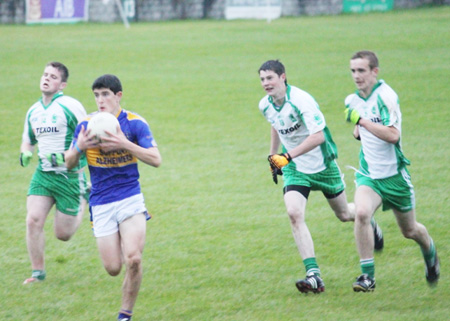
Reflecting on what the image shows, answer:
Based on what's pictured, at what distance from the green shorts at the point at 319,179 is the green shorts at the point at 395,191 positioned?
659mm

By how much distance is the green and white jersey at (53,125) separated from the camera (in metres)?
8.21

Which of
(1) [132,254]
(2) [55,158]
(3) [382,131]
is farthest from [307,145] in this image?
(2) [55,158]

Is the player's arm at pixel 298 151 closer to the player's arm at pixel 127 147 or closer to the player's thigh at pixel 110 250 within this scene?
the player's arm at pixel 127 147

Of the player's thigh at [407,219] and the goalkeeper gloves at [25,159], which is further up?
the goalkeeper gloves at [25,159]

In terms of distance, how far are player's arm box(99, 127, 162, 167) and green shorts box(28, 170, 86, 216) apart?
190 centimetres

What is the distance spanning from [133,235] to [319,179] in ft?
7.92

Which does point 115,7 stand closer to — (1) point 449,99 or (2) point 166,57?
(2) point 166,57

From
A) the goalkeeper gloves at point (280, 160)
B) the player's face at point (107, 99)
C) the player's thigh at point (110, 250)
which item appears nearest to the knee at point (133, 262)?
the player's thigh at point (110, 250)

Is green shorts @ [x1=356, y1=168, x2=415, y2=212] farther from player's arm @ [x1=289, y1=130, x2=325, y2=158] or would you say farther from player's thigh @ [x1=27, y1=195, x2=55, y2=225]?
player's thigh @ [x1=27, y1=195, x2=55, y2=225]

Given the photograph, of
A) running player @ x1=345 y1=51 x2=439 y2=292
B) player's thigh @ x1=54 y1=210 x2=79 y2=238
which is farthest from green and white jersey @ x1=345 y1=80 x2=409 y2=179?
player's thigh @ x1=54 y1=210 x2=79 y2=238

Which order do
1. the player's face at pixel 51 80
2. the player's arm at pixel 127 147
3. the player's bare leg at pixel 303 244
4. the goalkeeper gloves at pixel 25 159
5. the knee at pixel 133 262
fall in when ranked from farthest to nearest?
the player's face at pixel 51 80
the goalkeeper gloves at pixel 25 159
the player's bare leg at pixel 303 244
the knee at pixel 133 262
the player's arm at pixel 127 147

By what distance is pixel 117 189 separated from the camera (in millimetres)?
6715

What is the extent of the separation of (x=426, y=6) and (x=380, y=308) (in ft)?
114

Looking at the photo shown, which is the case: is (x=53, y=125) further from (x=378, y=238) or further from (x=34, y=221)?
(x=378, y=238)
